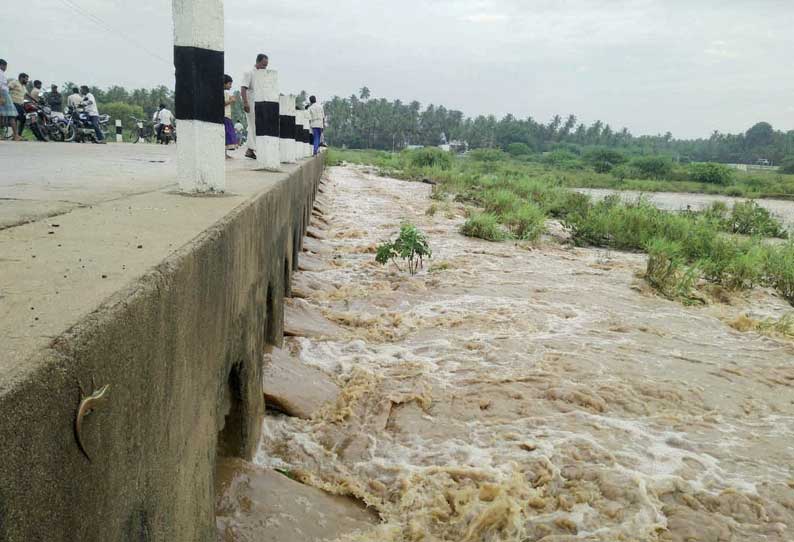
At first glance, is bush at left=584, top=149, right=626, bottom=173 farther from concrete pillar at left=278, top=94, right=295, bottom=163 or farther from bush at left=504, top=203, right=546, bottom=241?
concrete pillar at left=278, top=94, right=295, bottom=163

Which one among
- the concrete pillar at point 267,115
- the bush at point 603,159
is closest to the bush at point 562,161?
the bush at point 603,159

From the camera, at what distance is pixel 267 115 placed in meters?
5.66

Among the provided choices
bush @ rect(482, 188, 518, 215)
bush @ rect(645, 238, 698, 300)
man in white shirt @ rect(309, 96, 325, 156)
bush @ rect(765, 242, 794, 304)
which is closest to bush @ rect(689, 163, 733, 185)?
bush @ rect(482, 188, 518, 215)

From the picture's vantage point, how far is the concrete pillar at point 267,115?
18.3 ft

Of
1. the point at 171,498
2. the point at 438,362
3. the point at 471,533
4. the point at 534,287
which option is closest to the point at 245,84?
the point at 534,287

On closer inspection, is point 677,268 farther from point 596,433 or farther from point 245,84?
point 245,84

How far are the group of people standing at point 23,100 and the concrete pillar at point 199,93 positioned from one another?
9.94 meters

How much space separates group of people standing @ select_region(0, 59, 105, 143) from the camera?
1124 centimetres

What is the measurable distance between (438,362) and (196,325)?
3.44 meters

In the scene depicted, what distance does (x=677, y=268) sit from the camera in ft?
27.3

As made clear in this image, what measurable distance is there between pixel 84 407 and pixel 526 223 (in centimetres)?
1088

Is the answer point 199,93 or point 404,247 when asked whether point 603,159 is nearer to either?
point 404,247

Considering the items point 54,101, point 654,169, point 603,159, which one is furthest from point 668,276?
point 603,159

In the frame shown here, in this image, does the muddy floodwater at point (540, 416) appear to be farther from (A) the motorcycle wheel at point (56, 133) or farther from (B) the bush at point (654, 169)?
(B) the bush at point (654, 169)
